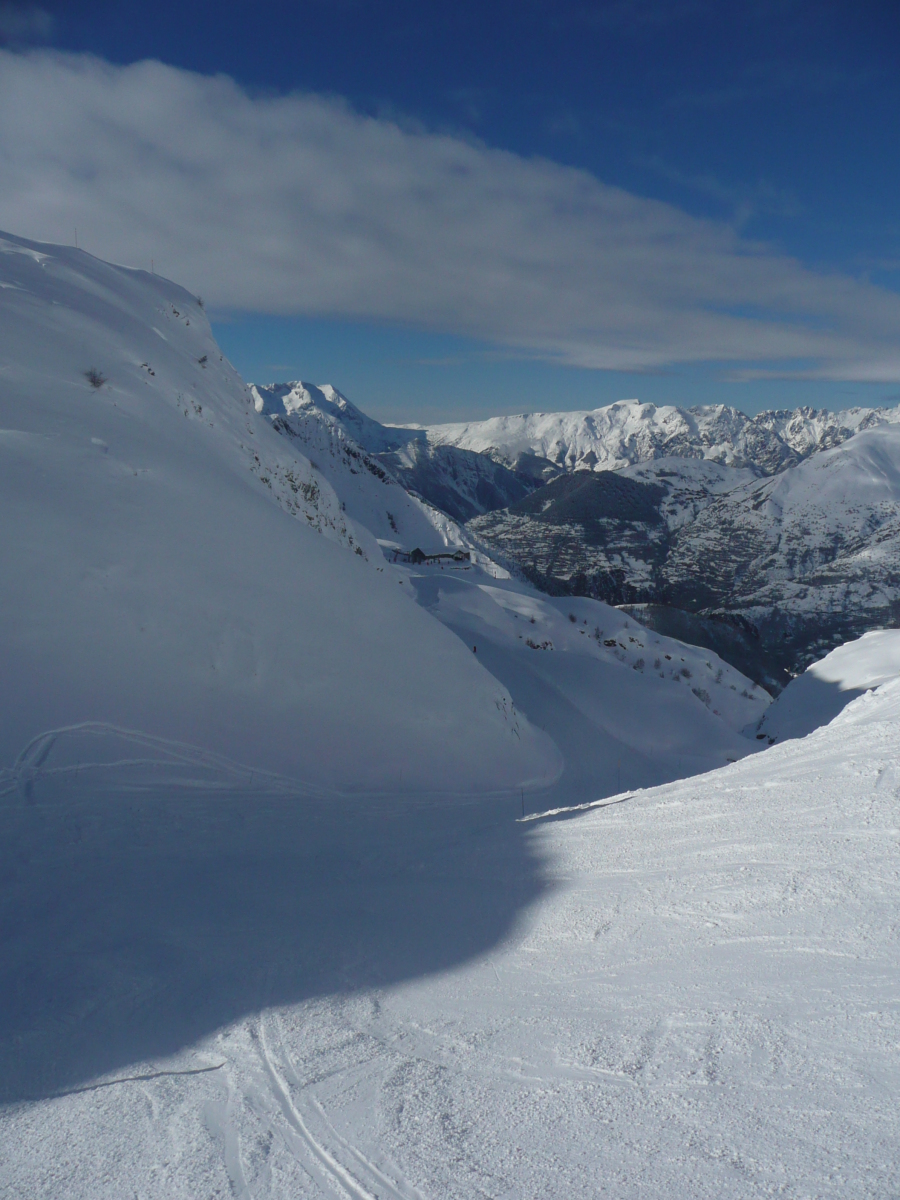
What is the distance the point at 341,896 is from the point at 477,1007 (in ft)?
6.53

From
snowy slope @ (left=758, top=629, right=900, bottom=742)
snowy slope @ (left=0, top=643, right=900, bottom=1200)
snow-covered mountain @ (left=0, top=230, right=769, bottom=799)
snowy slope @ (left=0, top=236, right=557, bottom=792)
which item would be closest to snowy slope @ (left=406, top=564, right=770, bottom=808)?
snow-covered mountain @ (left=0, top=230, right=769, bottom=799)

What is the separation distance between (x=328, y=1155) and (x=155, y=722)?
560 cm

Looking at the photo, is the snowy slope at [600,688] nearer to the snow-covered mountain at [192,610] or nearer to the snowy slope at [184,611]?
the snow-covered mountain at [192,610]

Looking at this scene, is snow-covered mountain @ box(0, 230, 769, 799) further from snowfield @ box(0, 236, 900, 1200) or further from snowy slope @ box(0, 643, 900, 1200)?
snowy slope @ box(0, 643, 900, 1200)

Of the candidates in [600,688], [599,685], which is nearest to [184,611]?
[600,688]

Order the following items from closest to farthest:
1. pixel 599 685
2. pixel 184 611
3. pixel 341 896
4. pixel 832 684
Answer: pixel 341 896 → pixel 184 611 → pixel 599 685 → pixel 832 684

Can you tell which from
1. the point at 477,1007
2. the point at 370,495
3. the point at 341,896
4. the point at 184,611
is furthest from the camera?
the point at 370,495

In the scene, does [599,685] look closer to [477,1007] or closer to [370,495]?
[477,1007]

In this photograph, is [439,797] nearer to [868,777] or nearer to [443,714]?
[443,714]

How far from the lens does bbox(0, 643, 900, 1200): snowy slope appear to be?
233 centimetres

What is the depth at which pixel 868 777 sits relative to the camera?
474cm

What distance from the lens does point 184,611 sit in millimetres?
8211

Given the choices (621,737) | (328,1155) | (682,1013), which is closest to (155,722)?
(328,1155)

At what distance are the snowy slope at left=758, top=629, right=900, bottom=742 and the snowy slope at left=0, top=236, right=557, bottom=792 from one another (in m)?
10.0
